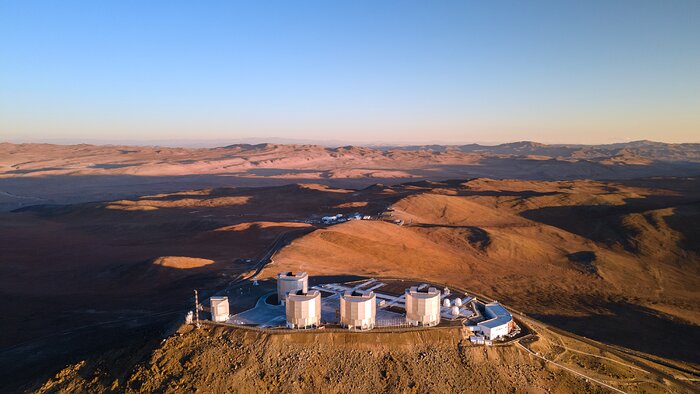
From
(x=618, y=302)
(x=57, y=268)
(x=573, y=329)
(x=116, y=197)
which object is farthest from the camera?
(x=116, y=197)

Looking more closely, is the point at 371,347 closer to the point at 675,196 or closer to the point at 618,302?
the point at 618,302

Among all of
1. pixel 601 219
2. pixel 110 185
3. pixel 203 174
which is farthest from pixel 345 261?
pixel 203 174

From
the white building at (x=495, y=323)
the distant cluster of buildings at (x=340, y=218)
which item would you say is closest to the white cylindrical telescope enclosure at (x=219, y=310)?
the white building at (x=495, y=323)

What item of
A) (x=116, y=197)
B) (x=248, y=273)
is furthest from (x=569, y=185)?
(x=116, y=197)

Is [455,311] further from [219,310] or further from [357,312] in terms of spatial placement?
[219,310]

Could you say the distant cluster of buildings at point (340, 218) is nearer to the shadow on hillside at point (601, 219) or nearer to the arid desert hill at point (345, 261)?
the arid desert hill at point (345, 261)

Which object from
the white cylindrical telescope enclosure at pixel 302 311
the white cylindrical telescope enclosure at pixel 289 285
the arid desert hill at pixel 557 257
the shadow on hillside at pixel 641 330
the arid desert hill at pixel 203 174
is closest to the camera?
the white cylindrical telescope enclosure at pixel 302 311
